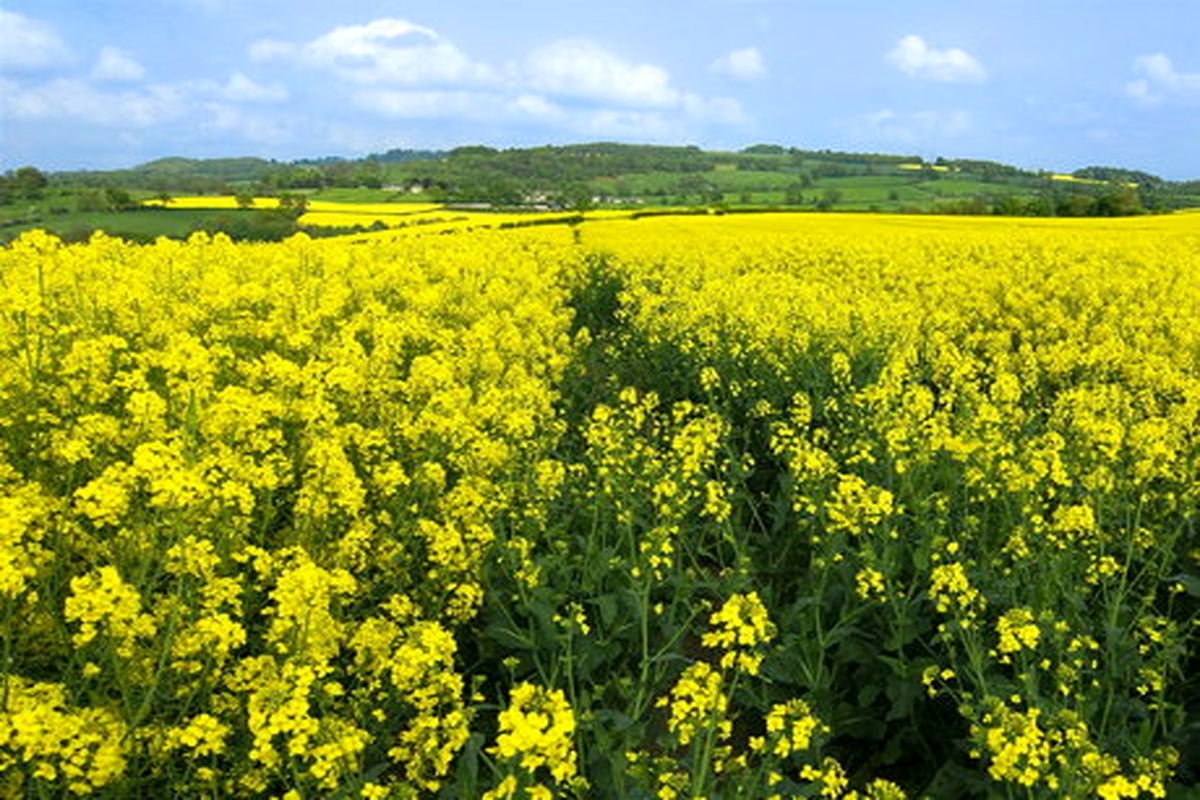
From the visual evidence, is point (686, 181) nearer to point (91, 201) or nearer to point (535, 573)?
point (91, 201)

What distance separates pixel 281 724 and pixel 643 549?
6.07 feet

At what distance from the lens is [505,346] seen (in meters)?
8.17

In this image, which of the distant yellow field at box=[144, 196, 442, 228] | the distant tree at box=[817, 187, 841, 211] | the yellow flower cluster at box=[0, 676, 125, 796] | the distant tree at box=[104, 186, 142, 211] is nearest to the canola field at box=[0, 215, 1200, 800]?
the yellow flower cluster at box=[0, 676, 125, 796]

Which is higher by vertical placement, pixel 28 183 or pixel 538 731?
pixel 28 183

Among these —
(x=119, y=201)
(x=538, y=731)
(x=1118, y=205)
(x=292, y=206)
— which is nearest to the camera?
(x=538, y=731)

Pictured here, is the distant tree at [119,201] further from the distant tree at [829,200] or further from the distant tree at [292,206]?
the distant tree at [829,200]

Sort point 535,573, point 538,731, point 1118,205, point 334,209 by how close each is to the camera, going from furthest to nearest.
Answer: point 1118,205, point 334,209, point 535,573, point 538,731

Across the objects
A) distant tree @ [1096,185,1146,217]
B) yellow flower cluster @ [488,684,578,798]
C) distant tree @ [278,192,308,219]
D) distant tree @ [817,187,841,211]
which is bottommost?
yellow flower cluster @ [488,684,578,798]

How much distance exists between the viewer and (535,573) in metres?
4.05

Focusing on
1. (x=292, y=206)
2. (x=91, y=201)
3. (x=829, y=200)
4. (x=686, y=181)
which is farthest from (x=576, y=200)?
(x=686, y=181)

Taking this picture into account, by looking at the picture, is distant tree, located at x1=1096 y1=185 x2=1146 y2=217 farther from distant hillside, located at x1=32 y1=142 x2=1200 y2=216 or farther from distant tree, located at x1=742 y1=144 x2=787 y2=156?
distant tree, located at x1=742 y1=144 x2=787 y2=156

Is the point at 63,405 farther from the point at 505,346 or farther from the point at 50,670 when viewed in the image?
the point at 505,346

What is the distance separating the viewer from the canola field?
8.93ft

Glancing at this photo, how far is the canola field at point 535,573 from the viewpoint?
272 cm
